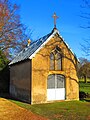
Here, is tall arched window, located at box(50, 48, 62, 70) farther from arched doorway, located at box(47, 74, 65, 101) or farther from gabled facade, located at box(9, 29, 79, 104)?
arched doorway, located at box(47, 74, 65, 101)

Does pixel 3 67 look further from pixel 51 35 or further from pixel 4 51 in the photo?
pixel 51 35

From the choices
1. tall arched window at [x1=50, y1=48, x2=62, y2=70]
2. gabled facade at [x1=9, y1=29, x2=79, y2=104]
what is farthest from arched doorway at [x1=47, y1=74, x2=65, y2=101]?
tall arched window at [x1=50, y1=48, x2=62, y2=70]

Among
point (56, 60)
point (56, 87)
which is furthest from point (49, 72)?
point (56, 87)

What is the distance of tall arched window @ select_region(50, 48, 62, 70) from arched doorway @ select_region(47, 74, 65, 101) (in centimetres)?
97

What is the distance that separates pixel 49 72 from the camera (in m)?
24.4

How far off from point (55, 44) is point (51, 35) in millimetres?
1207

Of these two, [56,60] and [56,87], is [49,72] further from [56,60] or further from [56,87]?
[56,87]

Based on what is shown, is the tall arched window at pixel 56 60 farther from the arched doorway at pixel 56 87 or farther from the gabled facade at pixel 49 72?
the arched doorway at pixel 56 87

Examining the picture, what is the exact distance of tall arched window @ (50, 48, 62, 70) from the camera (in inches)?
978

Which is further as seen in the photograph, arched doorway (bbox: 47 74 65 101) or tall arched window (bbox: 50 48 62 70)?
tall arched window (bbox: 50 48 62 70)

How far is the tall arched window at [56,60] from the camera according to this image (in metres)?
24.8

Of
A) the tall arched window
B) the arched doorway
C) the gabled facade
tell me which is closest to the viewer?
the gabled facade

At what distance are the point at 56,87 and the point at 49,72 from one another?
6.56ft

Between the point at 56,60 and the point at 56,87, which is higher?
the point at 56,60
